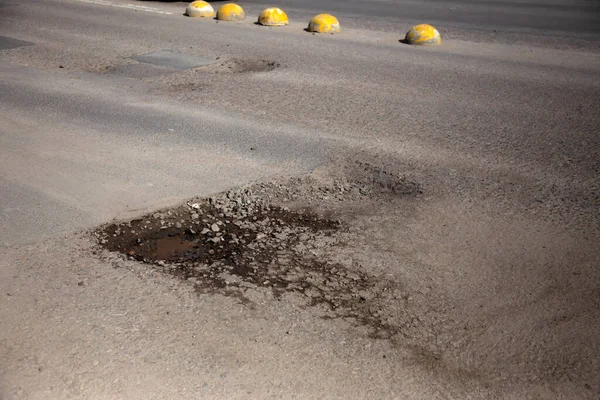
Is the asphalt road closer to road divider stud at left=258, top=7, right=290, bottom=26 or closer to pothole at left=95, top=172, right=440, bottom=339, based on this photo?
pothole at left=95, top=172, right=440, bottom=339

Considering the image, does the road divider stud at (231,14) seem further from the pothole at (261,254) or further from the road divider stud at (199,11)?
the pothole at (261,254)

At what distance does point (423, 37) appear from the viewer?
40.0 ft

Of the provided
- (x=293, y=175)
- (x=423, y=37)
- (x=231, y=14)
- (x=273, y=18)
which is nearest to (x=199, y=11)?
(x=231, y=14)

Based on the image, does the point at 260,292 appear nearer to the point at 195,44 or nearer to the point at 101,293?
the point at 101,293

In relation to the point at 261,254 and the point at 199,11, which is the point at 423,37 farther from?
the point at 261,254

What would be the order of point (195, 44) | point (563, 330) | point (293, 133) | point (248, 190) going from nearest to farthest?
point (563, 330) < point (248, 190) < point (293, 133) < point (195, 44)

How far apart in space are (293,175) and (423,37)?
22.5 ft

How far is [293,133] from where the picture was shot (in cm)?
752

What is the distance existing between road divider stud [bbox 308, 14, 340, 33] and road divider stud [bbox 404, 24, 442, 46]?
62.9 inches

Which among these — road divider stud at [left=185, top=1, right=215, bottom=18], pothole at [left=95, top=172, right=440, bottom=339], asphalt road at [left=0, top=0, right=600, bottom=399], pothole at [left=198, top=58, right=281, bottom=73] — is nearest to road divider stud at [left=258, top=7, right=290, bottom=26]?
asphalt road at [left=0, top=0, right=600, bottom=399]

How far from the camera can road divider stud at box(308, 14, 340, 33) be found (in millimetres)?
13188

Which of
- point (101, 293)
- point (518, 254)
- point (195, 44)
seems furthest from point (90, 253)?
point (195, 44)

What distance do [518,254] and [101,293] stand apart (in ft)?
9.48

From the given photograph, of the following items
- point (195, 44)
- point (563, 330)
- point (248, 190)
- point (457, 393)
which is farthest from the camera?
point (195, 44)
